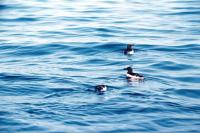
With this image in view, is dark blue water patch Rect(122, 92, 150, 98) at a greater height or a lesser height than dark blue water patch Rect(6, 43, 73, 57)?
lesser

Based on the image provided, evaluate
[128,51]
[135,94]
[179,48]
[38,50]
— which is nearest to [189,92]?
[135,94]

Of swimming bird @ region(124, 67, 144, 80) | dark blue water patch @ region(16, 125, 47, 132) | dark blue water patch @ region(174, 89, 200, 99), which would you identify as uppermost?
swimming bird @ region(124, 67, 144, 80)

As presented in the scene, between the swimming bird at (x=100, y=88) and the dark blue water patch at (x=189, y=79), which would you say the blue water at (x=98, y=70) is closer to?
the dark blue water patch at (x=189, y=79)

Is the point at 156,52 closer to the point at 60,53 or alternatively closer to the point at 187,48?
the point at 187,48

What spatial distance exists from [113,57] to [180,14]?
40.6ft

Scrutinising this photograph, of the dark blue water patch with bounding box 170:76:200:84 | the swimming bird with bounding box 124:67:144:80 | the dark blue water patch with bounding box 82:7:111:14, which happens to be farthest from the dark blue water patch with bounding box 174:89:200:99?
the dark blue water patch with bounding box 82:7:111:14

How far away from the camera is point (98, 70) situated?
68.4ft

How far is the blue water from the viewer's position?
15461 millimetres

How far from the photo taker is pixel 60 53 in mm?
23906

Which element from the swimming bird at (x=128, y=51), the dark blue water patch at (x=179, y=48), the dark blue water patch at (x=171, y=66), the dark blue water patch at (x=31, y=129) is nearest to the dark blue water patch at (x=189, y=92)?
the dark blue water patch at (x=171, y=66)

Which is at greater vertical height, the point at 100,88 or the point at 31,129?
the point at 100,88

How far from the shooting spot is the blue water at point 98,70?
15.5 metres

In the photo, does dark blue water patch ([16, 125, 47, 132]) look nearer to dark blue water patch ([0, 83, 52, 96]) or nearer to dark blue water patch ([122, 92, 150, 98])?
dark blue water patch ([0, 83, 52, 96])

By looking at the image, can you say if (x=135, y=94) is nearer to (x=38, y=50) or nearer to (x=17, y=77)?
(x=17, y=77)
